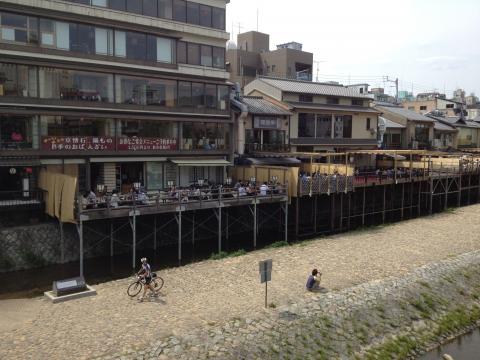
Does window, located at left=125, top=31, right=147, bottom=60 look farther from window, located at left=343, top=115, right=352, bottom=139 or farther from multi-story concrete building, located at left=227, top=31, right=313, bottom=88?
multi-story concrete building, located at left=227, top=31, right=313, bottom=88

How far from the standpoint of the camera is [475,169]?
4841 centimetres

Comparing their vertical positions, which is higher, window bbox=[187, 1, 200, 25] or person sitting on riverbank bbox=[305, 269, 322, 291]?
window bbox=[187, 1, 200, 25]

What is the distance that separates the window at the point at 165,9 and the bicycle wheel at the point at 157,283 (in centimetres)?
1792

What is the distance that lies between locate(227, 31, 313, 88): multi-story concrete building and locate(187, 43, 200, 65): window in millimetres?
32247

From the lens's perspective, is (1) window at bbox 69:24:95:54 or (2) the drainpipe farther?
(2) the drainpipe

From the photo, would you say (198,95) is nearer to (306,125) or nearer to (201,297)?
(306,125)

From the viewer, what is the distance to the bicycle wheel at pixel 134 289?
18.9 metres

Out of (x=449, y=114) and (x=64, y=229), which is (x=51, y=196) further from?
(x=449, y=114)

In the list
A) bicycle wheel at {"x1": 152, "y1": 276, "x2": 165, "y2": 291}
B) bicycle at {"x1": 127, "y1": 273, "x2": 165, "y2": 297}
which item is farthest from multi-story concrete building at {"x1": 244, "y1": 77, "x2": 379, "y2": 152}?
bicycle at {"x1": 127, "y1": 273, "x2": 165, "y2": 297}

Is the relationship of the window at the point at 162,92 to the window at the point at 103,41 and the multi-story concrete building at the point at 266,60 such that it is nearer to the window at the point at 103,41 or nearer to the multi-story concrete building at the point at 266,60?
the window at the point at 103,41

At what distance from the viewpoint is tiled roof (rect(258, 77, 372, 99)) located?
1773 inches

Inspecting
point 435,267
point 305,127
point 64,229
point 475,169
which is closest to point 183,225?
point 64,229

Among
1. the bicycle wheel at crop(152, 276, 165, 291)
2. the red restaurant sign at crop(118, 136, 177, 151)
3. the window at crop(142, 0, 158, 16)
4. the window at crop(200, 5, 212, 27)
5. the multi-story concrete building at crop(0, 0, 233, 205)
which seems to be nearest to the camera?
the bicycle wheel at crop(152, 276, 165, 291)

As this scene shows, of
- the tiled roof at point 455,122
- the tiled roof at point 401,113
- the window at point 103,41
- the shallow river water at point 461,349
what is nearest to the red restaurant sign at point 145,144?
the window at point 103,41
